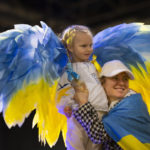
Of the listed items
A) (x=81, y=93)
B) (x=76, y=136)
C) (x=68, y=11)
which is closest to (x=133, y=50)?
(x=81, y=93)

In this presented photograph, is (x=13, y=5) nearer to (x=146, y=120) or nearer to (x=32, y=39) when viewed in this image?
(x=32, y=39)

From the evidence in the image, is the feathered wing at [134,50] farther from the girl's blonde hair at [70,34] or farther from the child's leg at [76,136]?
the child's leg at [76,136]

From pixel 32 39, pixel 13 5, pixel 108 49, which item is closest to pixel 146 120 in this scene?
pixel 108 49

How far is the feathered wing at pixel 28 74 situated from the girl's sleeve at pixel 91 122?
4.6 inches

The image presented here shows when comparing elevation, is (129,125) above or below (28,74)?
below

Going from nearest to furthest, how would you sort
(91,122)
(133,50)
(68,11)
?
(91,122)
(133,50)
(68,11)

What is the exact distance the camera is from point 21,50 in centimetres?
93

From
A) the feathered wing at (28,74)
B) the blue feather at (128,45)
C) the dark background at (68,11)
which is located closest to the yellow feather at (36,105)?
the feathered wing at (28,74)

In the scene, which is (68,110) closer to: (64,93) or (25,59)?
(64,93)

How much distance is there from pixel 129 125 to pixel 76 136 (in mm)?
193

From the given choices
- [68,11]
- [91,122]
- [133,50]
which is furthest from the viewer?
[68,11]

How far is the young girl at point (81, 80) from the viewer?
964 millimetres

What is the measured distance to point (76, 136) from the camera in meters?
0.96

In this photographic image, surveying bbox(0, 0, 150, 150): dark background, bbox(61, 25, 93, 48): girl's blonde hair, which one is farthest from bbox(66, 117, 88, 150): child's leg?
bbox(0, 0, 150, 150): dark background
